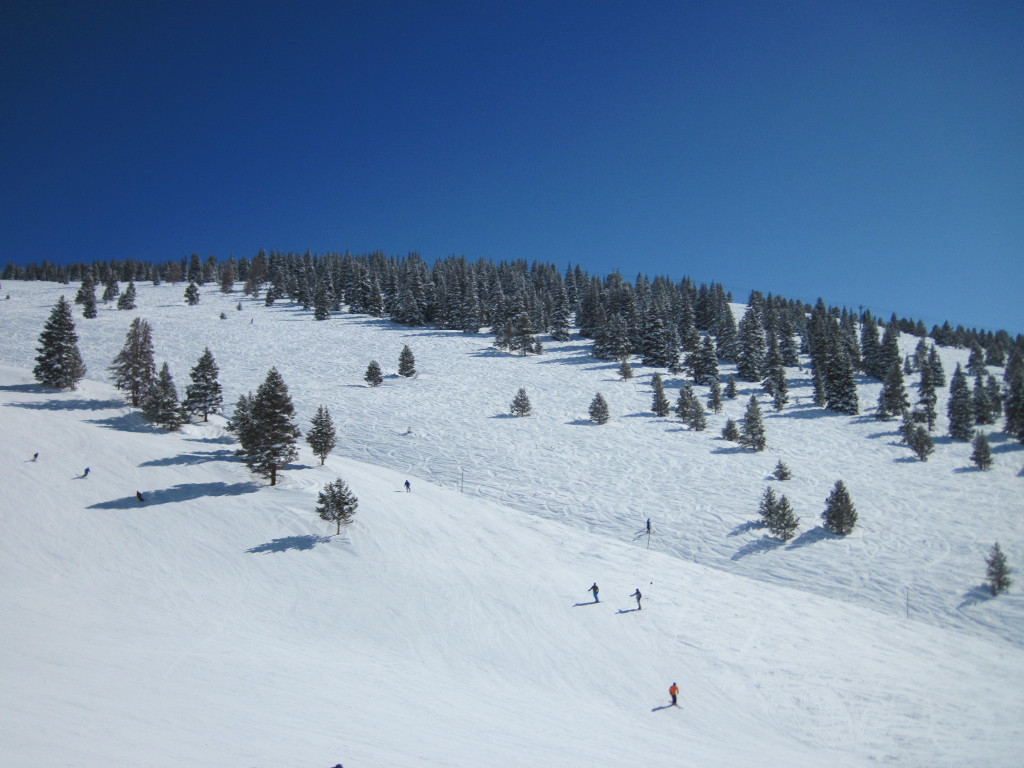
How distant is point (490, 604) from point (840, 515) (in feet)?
78.8

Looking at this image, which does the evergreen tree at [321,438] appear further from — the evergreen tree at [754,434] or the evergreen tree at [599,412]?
the evergreen tree at [754,434]

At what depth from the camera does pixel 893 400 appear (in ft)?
190

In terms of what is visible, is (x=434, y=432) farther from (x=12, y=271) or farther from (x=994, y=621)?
(x=12, y=271)

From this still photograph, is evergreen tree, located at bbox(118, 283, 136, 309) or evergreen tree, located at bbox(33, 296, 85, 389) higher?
evergreen tree, located at bbox(118, 283, 136, 309)

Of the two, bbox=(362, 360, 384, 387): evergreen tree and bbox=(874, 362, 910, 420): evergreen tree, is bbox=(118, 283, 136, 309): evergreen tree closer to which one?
bbox=(362, 360, 384, 387): evergreen tree

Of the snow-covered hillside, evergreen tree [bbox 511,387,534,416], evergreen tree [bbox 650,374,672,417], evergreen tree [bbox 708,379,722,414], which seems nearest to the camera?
the snow-covered hillside

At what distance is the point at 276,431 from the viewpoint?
101 feet

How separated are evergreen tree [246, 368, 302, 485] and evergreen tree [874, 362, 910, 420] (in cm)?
6479

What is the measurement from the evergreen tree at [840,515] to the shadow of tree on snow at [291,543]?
1222 inches

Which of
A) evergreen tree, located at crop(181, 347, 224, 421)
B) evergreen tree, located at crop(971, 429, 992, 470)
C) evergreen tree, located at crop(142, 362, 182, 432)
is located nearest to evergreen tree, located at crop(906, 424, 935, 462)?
evergreen tree, located at crop(971, 429, 992, 470)

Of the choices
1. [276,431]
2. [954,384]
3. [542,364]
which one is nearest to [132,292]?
[542,364]

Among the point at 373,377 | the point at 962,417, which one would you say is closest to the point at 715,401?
the point at 962,417

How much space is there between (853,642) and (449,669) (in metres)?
17.4

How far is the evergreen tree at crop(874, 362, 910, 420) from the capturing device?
5791 centimetres
